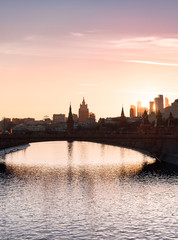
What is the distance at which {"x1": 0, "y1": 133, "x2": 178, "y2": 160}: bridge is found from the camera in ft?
335

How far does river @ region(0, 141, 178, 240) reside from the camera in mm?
40550

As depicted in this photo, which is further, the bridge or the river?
the bridge

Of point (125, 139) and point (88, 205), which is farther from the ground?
point (125, 139)

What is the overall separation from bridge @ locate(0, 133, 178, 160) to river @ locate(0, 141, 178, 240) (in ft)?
76.3

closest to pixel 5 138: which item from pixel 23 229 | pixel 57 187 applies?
pixel 57 187

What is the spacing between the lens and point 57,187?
6334 centimetres

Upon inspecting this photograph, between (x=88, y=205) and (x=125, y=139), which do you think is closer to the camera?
(x=88, y=205)

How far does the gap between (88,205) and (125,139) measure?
54.5m

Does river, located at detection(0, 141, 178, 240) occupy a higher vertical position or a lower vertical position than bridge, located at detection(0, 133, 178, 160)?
lower

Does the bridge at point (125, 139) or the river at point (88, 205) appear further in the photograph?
the bridge at point (125, 139)

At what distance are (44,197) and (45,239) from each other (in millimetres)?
17519

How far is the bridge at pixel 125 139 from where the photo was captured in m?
102

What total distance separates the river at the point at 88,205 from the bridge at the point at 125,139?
23.3m

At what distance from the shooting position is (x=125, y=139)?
104 metres
